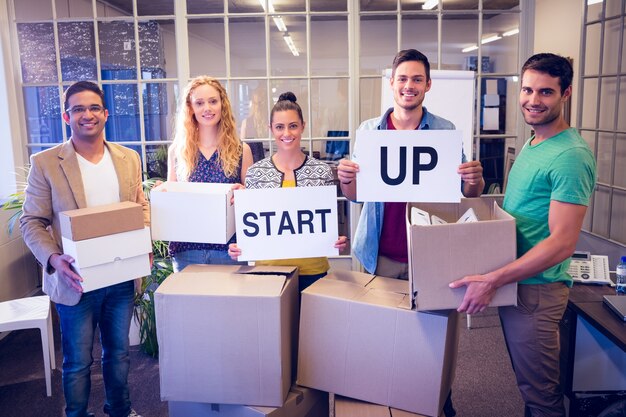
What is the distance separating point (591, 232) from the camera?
4035 mm

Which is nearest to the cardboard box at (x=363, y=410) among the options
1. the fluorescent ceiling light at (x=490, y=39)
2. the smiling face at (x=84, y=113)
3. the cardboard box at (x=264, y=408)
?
the cardboard box at (x=264, y=408)

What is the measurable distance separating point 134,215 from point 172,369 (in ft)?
1.97

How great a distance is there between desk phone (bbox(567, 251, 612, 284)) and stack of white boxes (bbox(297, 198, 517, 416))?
85 cm

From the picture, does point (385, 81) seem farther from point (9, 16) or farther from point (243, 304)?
point (9, 16)

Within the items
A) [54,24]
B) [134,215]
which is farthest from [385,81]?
[54,24]

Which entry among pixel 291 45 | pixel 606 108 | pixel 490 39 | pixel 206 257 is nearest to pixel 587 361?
pixel 206 257

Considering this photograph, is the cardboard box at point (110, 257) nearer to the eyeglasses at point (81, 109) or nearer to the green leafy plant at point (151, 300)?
the eyeglasses at point (81, 109)

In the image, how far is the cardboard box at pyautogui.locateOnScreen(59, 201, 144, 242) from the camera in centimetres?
177

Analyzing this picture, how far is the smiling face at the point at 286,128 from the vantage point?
6.48ft

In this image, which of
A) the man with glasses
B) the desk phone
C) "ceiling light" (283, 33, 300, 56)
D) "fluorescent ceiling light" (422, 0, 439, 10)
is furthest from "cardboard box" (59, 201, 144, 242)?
"fluorescent ceiling light" (422, 0, 439, 10)

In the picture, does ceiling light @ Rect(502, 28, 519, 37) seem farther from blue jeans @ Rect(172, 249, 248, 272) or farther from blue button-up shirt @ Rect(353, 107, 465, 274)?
blue jeans @ Rect(172, 249, 248, 272)

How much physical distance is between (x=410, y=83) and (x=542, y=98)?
1.47 feet

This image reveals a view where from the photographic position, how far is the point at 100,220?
1.81 meters

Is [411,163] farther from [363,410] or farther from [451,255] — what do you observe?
[363,410]
